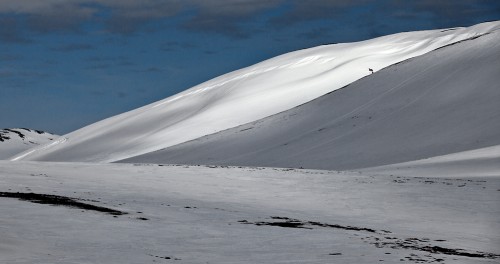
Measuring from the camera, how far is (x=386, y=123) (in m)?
57.2

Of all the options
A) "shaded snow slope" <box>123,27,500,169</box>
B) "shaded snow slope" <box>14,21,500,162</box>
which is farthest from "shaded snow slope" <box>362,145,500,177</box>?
"shaded snow slope" <box>14,21,500,162</box>

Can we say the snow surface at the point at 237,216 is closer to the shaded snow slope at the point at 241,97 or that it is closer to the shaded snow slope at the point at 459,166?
the shaded snow slope at the point at 459,166

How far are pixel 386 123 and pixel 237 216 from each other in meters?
41.1

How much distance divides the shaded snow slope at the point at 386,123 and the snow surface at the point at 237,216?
1985 centimetres

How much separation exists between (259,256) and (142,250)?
1807mm

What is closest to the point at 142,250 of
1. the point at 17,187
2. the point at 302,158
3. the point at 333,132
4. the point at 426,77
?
the point at 17,187

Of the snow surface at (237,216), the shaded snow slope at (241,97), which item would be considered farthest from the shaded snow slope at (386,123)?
the snow surface at (237,216)

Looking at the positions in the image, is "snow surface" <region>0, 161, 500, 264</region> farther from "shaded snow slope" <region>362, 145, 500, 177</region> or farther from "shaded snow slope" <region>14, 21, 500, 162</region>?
"shaded snow slope" <region>14, 21, 500, 162</region>

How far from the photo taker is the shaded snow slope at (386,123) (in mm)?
49469

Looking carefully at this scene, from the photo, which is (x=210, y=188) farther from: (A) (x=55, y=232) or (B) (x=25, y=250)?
(B) (x=25, y=250)

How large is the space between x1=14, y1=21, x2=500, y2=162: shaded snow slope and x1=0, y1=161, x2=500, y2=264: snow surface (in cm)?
5204

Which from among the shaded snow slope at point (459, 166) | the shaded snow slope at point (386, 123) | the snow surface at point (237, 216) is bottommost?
the snow surface at point (237, 216)

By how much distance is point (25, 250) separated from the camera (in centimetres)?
1123

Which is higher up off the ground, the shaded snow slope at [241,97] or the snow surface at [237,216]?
the shaded snow slope at [241,97]
